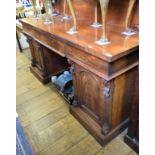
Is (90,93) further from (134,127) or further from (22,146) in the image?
(22,146)

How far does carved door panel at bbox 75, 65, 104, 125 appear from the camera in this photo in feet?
3.89

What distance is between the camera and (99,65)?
101 cm

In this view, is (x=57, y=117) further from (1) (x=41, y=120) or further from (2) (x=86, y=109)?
(2) (x=86, y=109)

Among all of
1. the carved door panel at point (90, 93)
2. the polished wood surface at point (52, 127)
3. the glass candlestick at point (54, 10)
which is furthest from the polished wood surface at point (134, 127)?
the glass candlestick at point (54, 10)

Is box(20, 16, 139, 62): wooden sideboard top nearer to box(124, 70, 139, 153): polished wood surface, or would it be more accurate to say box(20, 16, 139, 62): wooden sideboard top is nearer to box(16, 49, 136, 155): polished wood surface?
box(124, 70, 139, 153): polished wood surface

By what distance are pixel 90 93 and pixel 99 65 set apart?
0.36m

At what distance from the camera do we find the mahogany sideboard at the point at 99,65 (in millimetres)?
998

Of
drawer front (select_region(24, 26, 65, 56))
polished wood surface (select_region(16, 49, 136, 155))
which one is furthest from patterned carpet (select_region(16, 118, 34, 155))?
drawer front (select_region(24, 26, 65, 56))

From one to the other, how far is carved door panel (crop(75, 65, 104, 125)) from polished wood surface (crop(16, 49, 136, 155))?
21 cm

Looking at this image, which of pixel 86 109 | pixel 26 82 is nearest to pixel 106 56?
pixel 86 109

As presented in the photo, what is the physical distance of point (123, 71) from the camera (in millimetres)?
1048

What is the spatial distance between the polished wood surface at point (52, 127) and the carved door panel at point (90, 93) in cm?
21

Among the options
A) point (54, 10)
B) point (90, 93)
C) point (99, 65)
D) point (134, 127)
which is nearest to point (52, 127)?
point (90, 93)
